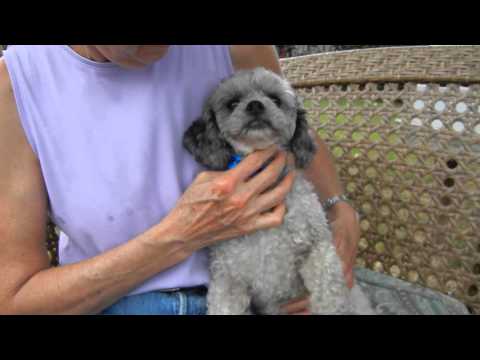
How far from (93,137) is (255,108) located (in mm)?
523

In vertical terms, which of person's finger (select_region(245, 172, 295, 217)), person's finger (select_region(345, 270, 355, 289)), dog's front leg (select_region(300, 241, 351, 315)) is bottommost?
person's finger (select_region(345, 270, 355, 289))

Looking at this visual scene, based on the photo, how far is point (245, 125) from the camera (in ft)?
4.81

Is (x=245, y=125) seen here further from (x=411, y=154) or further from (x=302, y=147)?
(x=411, y=154)

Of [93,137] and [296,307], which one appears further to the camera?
[296,307]

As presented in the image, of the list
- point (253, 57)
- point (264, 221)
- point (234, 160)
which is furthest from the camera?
point (253, 57)

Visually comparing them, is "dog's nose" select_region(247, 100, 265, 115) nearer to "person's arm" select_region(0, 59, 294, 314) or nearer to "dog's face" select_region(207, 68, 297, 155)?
"dog's face" select_region(207, 68, 297, 155)

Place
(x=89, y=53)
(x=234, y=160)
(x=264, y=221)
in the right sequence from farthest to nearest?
(x=234, y=160) < (x=264, y=221) < (x=89, y=53)

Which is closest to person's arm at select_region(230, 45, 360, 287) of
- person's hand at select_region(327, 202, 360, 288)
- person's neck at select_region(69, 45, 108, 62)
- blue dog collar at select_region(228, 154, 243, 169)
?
person's hand at select_region(327, 202, 360, 288)

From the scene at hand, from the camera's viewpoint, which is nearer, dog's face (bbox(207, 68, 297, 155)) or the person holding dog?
the person holding dog

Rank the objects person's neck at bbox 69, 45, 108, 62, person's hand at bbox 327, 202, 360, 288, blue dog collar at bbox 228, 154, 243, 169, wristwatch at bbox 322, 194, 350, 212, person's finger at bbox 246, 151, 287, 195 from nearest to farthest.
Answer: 1. person's neck at bbox 69, 45, 108, 62
2. person's finger at bbox 246, 151, 287, 195
3. blue dog collar at bbox 228, 154, 243, 169
4. person's hand at bbox 327, 202, 360, 288
5. wristwatch at bbox 322, 194, 350, 212

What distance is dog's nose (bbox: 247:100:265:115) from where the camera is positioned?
4.82 feet

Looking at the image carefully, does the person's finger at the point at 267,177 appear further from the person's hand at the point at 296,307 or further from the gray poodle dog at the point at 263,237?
the person's hand at the point at 296,307

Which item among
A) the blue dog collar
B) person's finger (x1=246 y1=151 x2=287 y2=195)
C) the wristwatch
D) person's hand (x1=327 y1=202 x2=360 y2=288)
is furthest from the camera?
the wristwatch

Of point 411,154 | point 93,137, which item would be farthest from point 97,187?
point 411,154
